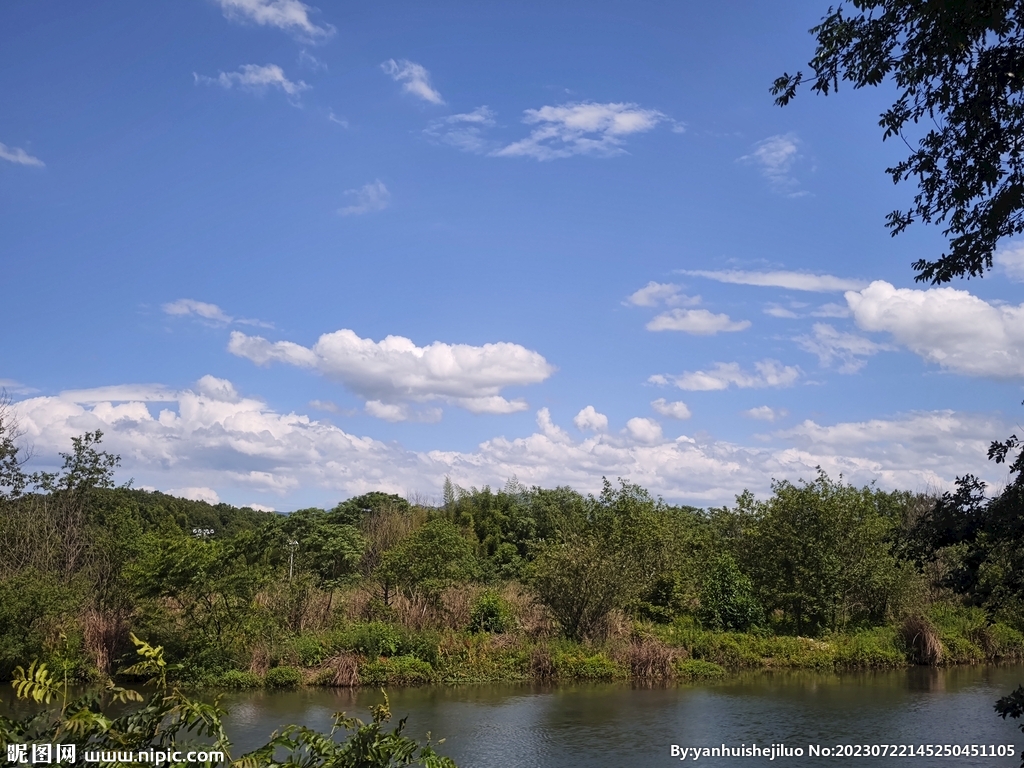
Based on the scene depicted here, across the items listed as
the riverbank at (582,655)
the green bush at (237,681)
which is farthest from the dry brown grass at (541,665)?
the green bush at (237,681)

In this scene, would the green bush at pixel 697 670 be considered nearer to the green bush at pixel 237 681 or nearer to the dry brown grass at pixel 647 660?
the dry brown grass at pixel 647 660

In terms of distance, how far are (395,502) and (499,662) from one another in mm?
22430

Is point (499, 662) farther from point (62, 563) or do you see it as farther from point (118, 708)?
point (62, 563)

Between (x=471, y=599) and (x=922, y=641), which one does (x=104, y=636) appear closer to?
(x=471, y=599)

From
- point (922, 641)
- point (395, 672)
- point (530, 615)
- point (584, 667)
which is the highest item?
point (530, 615)

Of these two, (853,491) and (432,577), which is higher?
(853,491)

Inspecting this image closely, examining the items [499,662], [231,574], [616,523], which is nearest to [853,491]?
[616,523]

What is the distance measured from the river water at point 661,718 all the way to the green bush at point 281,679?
39 centimetres

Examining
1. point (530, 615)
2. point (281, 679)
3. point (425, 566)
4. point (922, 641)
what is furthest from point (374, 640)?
point (922, 641)

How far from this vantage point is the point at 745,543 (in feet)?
91.8

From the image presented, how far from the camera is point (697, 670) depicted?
69.1ft

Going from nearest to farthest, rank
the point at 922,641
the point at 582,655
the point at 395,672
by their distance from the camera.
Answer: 1. the point at 395,672
2. the point at 582,655
3. the point at 922,641

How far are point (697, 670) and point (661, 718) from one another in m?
5.91

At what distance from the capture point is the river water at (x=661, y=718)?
12.9 m
